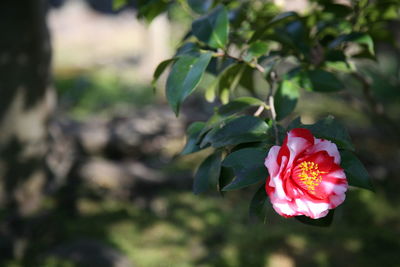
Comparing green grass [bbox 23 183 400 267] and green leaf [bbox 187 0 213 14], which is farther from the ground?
green leaf [bbox 187 0 213 14]

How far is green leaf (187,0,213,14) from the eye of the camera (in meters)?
1.39

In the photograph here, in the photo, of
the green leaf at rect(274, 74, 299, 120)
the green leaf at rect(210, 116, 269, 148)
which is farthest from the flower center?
the green leaf at rect(274, 74, 299, 120)

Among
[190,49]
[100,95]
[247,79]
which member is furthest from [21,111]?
[100,95]

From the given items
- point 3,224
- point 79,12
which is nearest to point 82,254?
point 3,224

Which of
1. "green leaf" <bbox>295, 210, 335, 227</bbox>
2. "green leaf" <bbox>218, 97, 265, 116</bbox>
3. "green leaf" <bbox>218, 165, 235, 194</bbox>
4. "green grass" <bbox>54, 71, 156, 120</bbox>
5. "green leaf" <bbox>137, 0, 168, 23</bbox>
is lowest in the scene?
"green grass" <bbox>54, 71, 156, 120</bbox>

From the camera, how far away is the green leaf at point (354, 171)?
33.3 inches

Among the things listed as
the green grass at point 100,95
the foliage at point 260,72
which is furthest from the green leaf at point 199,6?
the green grass at point 100,95

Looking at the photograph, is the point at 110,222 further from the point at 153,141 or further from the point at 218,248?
the point at 153,141

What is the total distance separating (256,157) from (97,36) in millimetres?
18443

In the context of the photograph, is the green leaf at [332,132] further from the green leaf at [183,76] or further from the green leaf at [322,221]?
the green leaf at [183,76]

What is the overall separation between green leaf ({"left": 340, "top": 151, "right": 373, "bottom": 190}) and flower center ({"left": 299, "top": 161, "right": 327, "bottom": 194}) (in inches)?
2.1

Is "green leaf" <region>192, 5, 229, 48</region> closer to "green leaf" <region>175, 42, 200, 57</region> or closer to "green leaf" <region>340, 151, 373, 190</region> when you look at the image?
"green leaf" <region>175, 42, 200, 57</region>

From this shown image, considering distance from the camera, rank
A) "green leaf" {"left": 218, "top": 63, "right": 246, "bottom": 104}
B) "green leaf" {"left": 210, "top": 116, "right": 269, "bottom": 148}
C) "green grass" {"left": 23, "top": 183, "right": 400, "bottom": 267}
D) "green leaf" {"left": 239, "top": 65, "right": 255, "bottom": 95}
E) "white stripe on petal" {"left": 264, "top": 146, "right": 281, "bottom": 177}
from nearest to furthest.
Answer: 1. "white stripe on petal" {"left": 264, "top": 146, "right": 281, "bottom": 177}
2. "green leaf" {"left": 210, "top": 116, "right": 269, "bottom": 148}
3. "green leaf" {"left": 218, "top": 63, "right": 246, "bottom": 104}
4. "green leaf" {"left": 239, "top": 65, "right": 255, "bottom": 95}
5. "green grass" {"left": 23, "top": 183, "right": 400, "bottom": 267}

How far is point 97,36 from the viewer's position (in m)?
18.4
